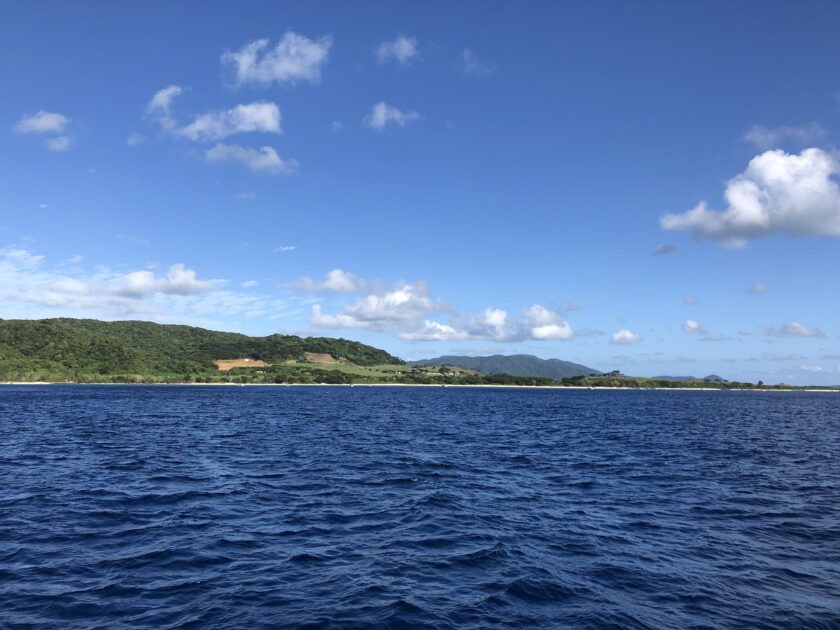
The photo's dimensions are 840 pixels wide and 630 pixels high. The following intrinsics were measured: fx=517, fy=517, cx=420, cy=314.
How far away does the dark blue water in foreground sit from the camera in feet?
60.0

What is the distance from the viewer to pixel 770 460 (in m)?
54.1

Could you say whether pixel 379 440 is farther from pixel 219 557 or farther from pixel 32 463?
pixel 219 557

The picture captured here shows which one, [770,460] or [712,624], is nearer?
[712,624]

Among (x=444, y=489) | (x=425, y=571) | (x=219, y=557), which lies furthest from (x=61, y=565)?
(x=444, y=489)

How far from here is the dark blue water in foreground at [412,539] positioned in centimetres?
1830

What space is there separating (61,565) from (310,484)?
1852cm

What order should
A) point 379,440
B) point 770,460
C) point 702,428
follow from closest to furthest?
point 770,460 < point 379,440 < point 702,428

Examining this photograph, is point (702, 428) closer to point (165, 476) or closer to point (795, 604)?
point (795, 604)

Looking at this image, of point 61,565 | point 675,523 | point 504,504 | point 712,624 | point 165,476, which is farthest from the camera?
point 165,476

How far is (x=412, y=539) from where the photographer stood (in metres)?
26.2

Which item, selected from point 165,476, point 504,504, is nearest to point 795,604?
point 504,504

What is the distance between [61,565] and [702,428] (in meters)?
95.3

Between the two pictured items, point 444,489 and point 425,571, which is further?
point 444,489

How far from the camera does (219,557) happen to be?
23047mm
